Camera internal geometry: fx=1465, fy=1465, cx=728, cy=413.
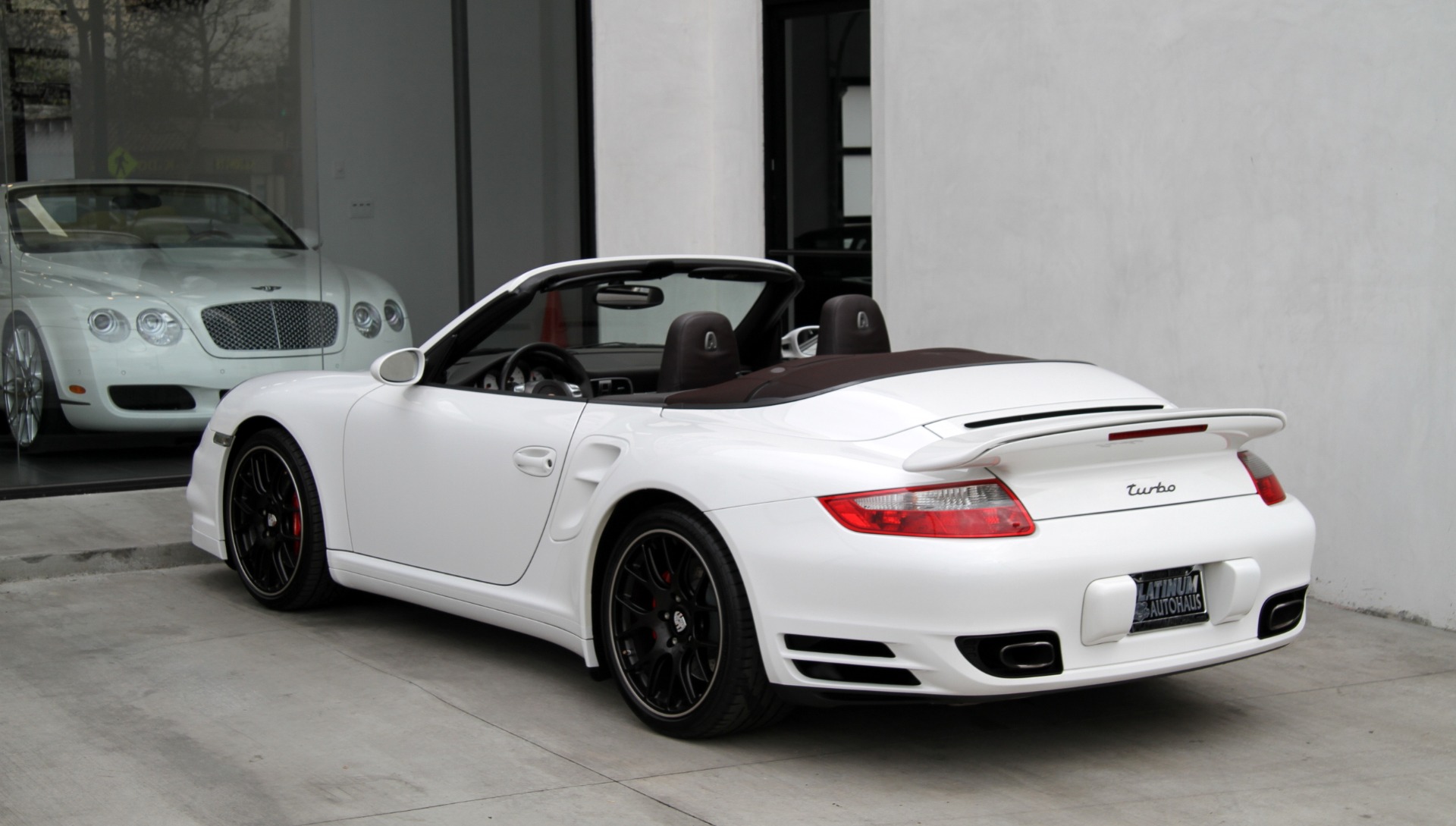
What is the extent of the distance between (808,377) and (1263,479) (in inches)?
52.7

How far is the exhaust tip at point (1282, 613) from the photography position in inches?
157

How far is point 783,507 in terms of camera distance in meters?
3.79

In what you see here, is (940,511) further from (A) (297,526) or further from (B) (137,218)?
(B) (137,218)

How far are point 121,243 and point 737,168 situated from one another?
411 cm

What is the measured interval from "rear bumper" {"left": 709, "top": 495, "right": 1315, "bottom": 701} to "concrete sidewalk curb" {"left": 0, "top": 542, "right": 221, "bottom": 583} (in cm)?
389

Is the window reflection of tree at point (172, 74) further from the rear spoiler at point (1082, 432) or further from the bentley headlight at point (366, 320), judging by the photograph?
the rear spoiler at point (1082, 432)

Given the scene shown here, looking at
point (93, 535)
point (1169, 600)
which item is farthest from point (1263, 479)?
point (93, 535)

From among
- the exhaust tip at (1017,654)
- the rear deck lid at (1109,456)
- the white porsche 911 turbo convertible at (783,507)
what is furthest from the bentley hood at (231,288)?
the exhaust tip at (1017,654)

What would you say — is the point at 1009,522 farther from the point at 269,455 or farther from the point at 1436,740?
the point at 269,455

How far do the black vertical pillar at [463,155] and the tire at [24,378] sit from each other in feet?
10.3

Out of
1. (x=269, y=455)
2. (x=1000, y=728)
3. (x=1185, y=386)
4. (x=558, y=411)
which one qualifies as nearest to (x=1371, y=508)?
(x=1185, y=386)

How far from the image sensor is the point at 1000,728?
169 inches

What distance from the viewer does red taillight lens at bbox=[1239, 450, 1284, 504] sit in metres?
4.16

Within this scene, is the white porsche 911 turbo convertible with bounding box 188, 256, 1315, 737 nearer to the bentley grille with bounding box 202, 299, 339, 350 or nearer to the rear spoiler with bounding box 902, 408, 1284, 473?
the rear spoiler with bounding box 902, 408, 1284, 473
